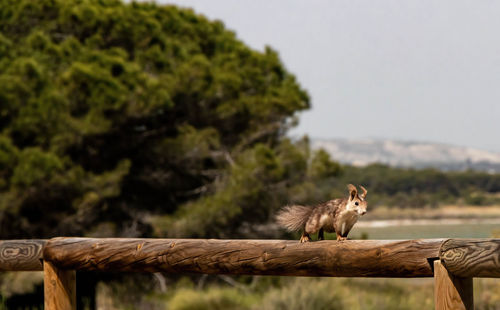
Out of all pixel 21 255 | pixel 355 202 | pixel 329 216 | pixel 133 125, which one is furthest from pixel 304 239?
pixel 133 125

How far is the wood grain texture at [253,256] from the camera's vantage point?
2.78m

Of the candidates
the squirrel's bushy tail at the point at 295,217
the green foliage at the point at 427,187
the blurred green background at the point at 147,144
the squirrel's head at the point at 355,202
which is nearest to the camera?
the squirrel's head at the point at 355,202

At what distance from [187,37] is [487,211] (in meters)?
29.0

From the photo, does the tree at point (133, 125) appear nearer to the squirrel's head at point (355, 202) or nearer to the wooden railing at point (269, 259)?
the wooden railing at point (269, 259)

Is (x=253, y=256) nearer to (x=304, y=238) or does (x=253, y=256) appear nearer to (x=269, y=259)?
(x=269, y=259)

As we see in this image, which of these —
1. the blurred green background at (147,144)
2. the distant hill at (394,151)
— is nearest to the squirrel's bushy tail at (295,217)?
the blurred green background at (147,144)

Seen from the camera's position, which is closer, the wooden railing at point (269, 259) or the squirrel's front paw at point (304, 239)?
the wooden railing at point (269, 259)

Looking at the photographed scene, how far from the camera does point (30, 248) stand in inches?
143

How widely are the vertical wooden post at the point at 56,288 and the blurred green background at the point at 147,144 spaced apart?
27.4 feet

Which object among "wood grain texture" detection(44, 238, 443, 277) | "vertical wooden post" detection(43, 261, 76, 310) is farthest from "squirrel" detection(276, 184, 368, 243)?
"vertical wooden post" detection(43, 261, 76, 310)

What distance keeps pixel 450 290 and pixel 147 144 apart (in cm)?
1325

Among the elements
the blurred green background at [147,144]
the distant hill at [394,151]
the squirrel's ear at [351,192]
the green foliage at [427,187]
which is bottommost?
the squirrel's ear at [351,192]

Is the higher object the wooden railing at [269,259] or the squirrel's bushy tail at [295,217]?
the squirrel's bushy tail at [295,217]

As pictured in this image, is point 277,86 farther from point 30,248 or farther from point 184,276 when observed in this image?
point 30,248
